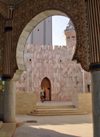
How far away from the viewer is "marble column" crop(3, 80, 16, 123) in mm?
6171

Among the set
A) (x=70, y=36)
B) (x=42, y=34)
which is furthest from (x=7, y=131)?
(x=42, y=34)

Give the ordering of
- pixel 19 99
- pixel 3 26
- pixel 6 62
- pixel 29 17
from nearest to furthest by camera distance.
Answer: pixel 29 17, pixel 6 62, pixel 3 26, pixel 19 99

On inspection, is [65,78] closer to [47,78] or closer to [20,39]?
[47,78]

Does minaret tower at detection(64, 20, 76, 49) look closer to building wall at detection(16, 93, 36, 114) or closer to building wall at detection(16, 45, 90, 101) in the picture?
building wall at detection(16, 45, 90, 101)

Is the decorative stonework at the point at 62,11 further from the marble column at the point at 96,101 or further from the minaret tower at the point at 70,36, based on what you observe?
the minaret tower at the point at 70,36

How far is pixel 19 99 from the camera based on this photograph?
1014 cm

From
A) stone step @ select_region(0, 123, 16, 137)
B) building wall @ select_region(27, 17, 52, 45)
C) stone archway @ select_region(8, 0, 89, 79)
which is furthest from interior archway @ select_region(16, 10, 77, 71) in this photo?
building wall @ select_region(27, 17, 52, 45)

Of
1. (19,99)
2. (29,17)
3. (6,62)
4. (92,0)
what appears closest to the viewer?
(92,0)

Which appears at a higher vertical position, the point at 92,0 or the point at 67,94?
the point at 92,0

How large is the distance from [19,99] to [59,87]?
27.7 feet

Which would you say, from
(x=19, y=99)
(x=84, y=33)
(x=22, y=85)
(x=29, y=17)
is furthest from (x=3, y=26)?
(x=22, y=85)

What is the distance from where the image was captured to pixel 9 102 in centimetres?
627

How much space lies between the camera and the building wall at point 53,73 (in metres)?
17.6

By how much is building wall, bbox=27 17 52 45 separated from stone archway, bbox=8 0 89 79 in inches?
694
